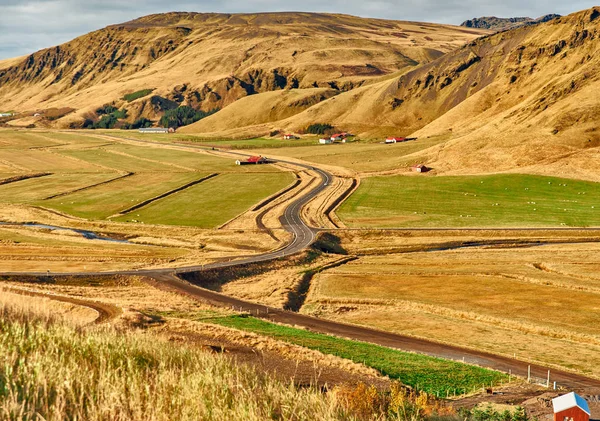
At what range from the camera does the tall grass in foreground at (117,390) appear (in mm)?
15945

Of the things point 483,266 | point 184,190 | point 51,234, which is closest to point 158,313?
point 483,266

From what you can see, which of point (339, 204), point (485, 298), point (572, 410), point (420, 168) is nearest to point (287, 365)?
point (572, 410)

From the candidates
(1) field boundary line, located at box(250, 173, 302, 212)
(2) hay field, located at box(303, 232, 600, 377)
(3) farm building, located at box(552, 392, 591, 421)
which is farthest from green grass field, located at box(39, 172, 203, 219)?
(3) farm building, located at box(552, 392, 591, 421)

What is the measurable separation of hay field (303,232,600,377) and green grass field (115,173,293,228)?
41.0 metres

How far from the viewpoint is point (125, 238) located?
112188 mm

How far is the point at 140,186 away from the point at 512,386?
435 feet

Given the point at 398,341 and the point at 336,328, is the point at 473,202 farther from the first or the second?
the point at 398,341

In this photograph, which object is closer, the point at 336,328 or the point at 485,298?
the point at 336,328

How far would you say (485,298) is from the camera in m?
72.1

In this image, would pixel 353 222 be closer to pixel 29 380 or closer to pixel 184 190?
pixel 184 190

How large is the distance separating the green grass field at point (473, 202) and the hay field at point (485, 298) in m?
18.5

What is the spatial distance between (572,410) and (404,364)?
16.7 meters

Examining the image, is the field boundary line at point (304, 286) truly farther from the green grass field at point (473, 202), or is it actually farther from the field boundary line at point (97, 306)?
the green grass field at point (473, 202)

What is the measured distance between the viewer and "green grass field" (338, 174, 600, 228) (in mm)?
120562
